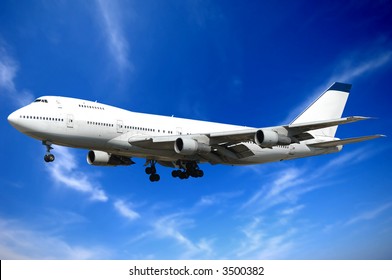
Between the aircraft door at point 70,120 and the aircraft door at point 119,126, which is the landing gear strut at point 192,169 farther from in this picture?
the aircraft door at point 70,120

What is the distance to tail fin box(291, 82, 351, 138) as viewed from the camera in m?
45.8

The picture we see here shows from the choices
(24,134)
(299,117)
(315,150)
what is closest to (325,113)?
(299,117)

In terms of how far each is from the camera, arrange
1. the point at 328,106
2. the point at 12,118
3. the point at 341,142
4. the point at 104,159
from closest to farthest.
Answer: the point at 12,118 → the point at 104,159 → the point at 341,142 → the point at 328,106

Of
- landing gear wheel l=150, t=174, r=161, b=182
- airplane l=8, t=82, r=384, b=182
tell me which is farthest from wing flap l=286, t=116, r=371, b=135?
landing gear wheel l=150, t=174, r=161, b=182

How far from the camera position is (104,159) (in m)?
37.8

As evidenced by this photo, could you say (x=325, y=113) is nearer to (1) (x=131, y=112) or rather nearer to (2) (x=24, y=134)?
(1) (x=131, y=112)

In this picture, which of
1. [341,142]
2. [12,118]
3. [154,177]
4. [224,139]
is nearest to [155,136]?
[224,139]

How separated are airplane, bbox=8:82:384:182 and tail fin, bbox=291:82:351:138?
16.8 feet

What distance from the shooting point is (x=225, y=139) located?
35156 millimetres

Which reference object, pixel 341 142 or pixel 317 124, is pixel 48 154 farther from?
pixel 341 142

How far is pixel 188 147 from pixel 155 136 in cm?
295

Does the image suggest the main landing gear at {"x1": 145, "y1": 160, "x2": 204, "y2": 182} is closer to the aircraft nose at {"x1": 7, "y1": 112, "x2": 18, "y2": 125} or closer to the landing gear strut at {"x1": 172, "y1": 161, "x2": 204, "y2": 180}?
the landing gear strut at {"x1": 172, "y1": 161, "x2": 204, "y2": 180}

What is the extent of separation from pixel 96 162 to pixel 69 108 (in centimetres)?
652

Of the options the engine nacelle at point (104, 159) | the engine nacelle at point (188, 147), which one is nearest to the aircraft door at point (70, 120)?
the engine nacelle at point (104, 159)
